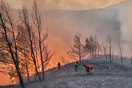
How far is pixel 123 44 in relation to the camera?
42250mm

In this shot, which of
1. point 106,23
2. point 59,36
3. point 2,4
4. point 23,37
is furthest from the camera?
point 106,23

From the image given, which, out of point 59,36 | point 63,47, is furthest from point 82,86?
point 59,36

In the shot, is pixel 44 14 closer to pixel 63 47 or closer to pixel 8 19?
pixel 63 47

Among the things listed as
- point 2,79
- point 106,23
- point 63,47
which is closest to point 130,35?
point 63,47

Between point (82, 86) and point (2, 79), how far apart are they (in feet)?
66.3

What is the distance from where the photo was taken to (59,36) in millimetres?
61500

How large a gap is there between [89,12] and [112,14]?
25496 millimetres

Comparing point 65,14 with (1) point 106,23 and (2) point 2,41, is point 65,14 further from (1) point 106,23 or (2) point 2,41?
(2) point 2,41

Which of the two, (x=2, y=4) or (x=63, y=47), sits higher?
(x=2, y=4)

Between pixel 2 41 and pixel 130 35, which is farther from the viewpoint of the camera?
pixel 130 35

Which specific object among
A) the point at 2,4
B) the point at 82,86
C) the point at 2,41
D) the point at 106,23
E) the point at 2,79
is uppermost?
the point at 106,23

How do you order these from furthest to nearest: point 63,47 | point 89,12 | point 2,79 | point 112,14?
1. point 89,12
2. point 112,14
3. point 63,47
4. point 2,79

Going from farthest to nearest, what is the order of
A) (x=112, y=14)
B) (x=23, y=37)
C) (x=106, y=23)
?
(x=112, y=14) → (x=106, y=23) → (x=23, y=37)

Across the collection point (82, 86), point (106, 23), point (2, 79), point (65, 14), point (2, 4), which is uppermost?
point (65, 14)
